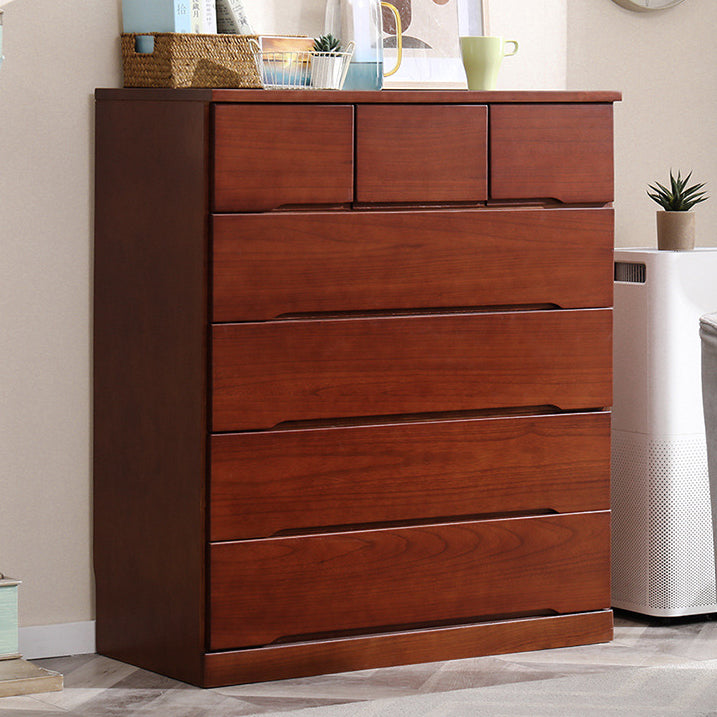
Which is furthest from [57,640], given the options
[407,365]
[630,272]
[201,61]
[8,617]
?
[630,272]

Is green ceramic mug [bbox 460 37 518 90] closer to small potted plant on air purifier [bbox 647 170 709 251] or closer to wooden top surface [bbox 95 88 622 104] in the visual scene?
wooden top surface [bbox 95 88 622 104]

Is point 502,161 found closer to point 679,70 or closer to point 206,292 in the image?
point 206,292

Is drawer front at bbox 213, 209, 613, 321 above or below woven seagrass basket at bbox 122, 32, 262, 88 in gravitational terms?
below

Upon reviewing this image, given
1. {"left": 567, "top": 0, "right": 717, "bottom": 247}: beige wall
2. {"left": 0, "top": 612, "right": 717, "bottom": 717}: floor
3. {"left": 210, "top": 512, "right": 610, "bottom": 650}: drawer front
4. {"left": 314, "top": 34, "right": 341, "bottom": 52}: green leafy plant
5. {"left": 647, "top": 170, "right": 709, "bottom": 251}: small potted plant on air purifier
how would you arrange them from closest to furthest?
{"left": 0, "top": 612, "right": 717, "bottom": 717}: floor < {"left": 210, "top": 512, "right": 610, "bottom": 650}: drawer front < {"left": 314, "top": 34, "right": 341, "bottom": 52}: green leafy plant < {"left": 647, "top": 170, "right": 709, "bottom": 251}: small potted plant on air purifier < {"left": 567, "top": 0, "right": 717, "bottom": 247}: beige wall

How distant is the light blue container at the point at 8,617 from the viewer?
2.57 metres

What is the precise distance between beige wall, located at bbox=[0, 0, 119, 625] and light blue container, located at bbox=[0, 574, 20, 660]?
0.61ft

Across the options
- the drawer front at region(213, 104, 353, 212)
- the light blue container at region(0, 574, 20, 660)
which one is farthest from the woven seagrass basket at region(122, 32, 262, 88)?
the light blue container at region(0, 574, 20, 660)

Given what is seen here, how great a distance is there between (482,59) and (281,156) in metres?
0.59

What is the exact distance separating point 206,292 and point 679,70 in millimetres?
1606

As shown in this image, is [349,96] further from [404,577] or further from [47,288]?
[404,577]

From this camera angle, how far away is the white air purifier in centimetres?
293

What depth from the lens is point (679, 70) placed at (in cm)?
345

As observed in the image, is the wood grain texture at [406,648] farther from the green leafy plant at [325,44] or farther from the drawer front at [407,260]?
the green leafy plant at [325,44]

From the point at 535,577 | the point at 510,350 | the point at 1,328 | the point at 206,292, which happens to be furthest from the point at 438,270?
the point at 1,328
